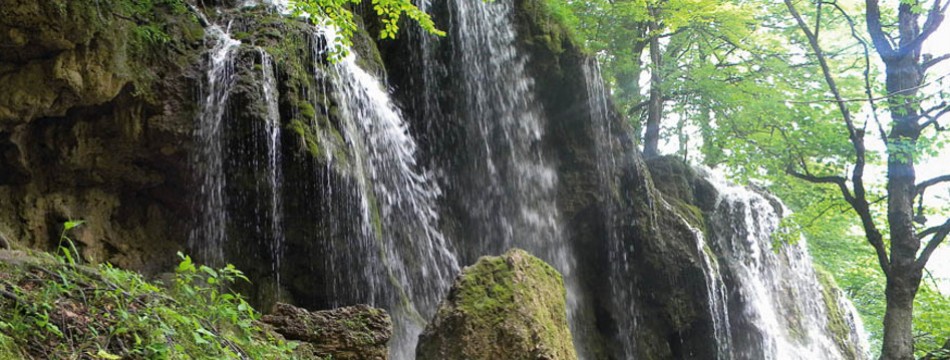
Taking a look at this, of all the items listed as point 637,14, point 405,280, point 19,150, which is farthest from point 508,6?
point 19,150

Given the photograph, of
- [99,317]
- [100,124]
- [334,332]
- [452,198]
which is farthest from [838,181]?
[99,317]

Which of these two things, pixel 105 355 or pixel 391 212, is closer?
pixel 105 355

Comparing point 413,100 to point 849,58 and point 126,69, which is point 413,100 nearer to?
point 126,69

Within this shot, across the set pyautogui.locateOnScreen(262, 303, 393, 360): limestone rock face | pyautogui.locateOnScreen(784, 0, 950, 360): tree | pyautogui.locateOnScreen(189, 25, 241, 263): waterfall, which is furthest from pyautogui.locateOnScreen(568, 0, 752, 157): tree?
pyautogui.locateOnScreen(262, 303, 393, 360): limestone rock face

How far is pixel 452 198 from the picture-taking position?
441 inches

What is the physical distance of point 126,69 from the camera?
7367 millimetres

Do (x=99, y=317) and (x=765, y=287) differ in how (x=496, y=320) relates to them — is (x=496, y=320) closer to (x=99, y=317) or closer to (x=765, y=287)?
(x=99, y=317)

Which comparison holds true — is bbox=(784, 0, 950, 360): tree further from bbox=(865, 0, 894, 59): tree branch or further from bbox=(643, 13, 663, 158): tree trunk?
bbox=(643, 13, 663, 158): tree trunk

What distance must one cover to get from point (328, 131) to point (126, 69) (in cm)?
221

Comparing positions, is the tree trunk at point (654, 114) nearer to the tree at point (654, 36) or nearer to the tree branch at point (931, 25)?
the tree at point (654, 36)

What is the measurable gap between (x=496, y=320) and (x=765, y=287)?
11.8 meters

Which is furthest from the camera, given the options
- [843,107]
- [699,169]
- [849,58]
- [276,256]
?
[849,58]

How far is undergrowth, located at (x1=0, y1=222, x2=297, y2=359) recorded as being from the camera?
2.97 metres

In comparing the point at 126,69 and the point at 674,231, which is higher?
the point at 126,69
